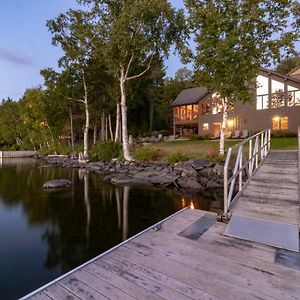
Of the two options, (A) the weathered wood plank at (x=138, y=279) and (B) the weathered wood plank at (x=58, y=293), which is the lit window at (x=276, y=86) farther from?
(B) the weathered wood plank at (x=58, y=293)

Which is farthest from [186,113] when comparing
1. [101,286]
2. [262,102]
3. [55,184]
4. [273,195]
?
[101,286]

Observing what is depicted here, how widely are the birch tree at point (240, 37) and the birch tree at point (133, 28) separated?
11.2 ft

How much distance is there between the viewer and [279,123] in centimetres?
2288

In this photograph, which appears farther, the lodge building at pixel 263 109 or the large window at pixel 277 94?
the large window at pixel 277 94

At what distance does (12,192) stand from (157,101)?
27.4 m

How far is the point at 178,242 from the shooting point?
4.26 m

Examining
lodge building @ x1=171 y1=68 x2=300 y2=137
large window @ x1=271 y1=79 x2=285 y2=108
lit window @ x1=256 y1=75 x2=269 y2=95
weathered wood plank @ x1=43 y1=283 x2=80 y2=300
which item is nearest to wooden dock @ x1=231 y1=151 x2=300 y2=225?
weathered wood plank @ x1=43 y1=283 x2=80 y2=300

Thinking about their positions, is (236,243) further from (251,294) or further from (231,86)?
(231,86)

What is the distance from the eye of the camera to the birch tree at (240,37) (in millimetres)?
13914

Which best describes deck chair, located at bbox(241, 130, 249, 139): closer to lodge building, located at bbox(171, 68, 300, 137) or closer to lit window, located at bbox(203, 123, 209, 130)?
lodge building, located at bbox(171, 68, 300, 137)

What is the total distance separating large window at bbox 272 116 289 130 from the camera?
22484 millimetres

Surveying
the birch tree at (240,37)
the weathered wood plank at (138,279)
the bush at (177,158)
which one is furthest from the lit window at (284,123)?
the weathered wood plank at (138,279)

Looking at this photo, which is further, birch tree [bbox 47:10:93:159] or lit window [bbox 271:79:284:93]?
lit window [bbox 271:79:284:93]

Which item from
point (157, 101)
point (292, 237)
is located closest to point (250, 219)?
point (292, 237)
